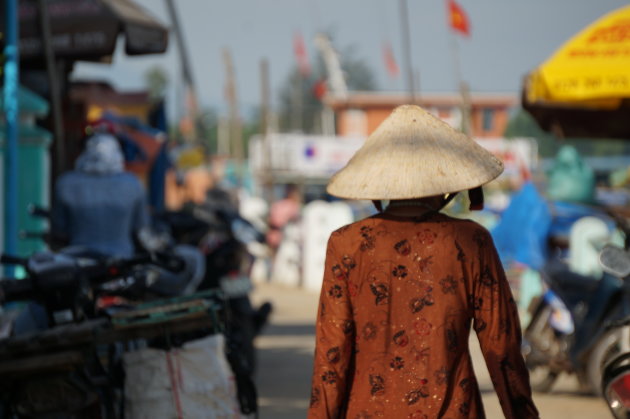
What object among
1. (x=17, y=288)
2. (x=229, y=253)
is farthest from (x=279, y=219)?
(x=17, y=288)

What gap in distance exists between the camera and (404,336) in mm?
3977

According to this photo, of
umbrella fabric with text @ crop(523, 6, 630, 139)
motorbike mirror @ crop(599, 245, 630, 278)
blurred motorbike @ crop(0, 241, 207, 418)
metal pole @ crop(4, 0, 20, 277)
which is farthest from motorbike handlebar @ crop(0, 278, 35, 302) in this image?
umbrella fabric with text @ crop(523, 6, 630, 139)

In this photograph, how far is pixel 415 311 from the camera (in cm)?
399

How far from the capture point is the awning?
1098cm

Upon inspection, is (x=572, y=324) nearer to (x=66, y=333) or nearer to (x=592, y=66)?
(x=592, y=66)

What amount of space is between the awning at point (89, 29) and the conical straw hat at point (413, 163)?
714 cm

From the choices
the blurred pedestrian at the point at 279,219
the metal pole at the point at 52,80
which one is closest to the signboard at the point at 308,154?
the blurred pedestrian at the point at 279,219

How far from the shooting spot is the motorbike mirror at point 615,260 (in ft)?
21.5

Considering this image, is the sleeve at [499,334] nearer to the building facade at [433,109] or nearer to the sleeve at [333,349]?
the sleeve at [333,349]

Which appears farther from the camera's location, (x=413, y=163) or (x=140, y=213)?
(x=140, y=213)

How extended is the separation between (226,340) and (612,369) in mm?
1715

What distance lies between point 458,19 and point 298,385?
718 inches

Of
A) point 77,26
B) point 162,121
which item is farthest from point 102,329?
point 162,121

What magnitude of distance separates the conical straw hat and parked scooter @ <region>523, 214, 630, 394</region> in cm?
334
